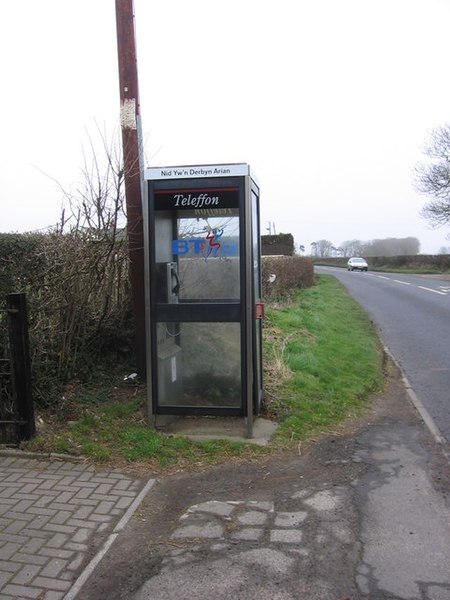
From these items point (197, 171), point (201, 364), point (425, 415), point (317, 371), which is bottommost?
point (425, 415)

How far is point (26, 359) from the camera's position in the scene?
4711mm

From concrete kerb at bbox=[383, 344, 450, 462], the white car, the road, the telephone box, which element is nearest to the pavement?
concrete kerb at bbox=[383, 344, 450, 462]

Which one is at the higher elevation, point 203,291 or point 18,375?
point 203,291

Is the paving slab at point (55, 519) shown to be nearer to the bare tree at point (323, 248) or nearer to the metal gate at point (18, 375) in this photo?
the metal gate at point (18, 375)

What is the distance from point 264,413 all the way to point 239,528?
228cm

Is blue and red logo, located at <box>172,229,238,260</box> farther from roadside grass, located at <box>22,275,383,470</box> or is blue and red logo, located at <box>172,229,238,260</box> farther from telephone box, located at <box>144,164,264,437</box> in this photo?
roadside grass, located at <box>22,275,383,470</box>

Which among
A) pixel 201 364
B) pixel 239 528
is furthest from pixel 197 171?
pixel 239 528

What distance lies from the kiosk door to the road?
2252 millimetres

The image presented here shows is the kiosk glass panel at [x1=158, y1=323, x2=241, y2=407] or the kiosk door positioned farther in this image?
the kiosk glass panel at [x1=158, y1=323, x2=241, y2=407]

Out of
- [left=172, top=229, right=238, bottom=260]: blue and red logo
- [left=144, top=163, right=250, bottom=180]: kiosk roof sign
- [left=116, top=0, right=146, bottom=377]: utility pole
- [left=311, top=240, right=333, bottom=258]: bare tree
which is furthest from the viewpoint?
[left=311, top=240, right=333, bottom=258]: bare tree

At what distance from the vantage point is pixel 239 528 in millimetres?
3389

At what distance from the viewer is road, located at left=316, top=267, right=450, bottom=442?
263 inches

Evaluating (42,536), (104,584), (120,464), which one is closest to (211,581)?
(104,584)

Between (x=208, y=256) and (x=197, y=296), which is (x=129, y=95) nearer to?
(x=208, y=256)
